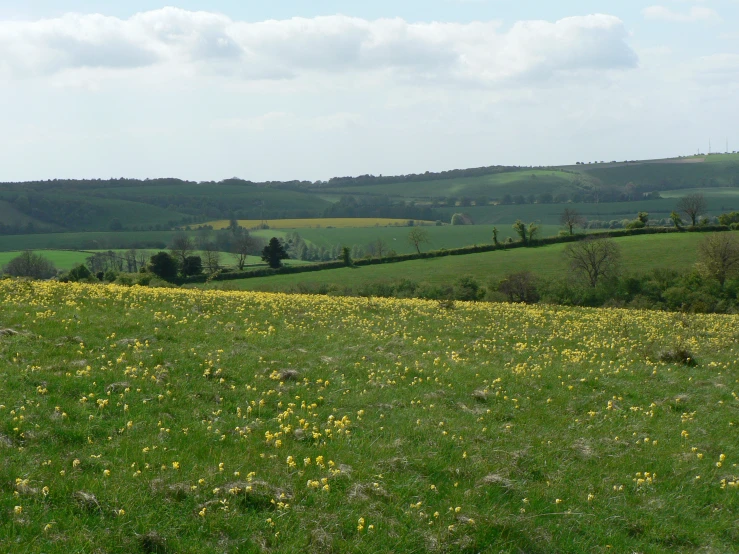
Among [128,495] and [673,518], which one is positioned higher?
[128,495]

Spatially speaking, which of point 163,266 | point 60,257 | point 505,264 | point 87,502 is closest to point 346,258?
point 505,264

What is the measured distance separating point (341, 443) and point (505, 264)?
91542mm

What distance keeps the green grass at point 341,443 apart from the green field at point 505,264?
65.3 metres

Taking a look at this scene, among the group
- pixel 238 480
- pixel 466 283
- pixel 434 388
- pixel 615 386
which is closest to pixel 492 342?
pixel 615 386

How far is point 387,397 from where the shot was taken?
A: 1443 centimetres

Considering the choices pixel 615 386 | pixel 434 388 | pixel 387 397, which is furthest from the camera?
pixel 615 386

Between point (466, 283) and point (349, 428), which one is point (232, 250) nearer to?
point (466, 283)

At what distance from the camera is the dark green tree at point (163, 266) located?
81.9 m

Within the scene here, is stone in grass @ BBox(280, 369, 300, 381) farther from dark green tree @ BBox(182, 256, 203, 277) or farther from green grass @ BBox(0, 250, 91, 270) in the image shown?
green grass @ BBox(0, 250, 91, 270)

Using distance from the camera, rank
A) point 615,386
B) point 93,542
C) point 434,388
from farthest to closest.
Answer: point 615,386, point 434,388, point 93,542

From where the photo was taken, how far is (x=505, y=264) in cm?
10012

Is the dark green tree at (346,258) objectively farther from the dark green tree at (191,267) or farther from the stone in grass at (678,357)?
the stone in grass at (678,357)

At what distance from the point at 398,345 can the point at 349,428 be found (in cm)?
838

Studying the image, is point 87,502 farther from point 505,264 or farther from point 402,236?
point 402,236
